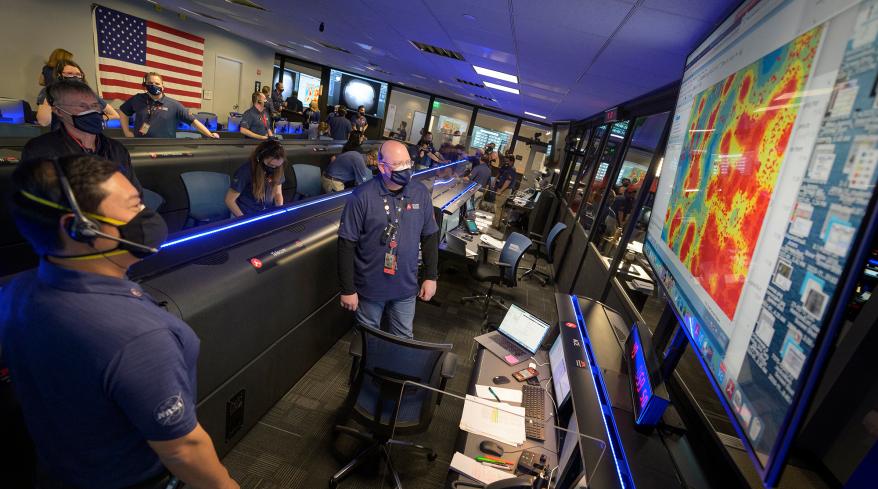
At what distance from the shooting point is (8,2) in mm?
5504

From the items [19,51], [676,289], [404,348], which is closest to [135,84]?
[19,51]

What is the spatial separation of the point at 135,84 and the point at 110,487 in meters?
9.68

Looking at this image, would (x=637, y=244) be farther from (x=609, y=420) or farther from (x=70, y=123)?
(x=70, y=123)

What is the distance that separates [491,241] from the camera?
5.20 m

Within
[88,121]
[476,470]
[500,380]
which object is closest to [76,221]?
[476,470]

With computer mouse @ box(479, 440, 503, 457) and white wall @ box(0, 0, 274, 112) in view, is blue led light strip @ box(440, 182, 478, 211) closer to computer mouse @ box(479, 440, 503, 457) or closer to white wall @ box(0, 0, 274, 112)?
computer mouse @ box(479, 440, 503, 457)

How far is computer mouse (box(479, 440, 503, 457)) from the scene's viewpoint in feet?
5.79

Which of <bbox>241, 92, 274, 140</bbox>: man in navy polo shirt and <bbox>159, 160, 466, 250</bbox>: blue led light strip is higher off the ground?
<bbox>241, 92, 274, 140</bbox>: man in navy polo shirt

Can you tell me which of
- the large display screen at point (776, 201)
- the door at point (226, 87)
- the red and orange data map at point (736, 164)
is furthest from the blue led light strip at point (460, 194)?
the door at point (226, 87)

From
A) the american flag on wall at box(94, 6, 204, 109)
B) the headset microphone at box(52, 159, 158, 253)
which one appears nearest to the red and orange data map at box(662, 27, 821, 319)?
the headset microphone at box(52, 159, 158, 253)

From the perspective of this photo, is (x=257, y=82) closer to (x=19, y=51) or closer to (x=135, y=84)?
(x=135, y=84)

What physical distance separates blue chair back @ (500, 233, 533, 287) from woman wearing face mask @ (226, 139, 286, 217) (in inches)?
105

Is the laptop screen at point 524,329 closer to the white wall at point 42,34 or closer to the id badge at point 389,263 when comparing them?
the id badge at point 389,263

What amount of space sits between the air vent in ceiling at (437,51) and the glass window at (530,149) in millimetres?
11004
